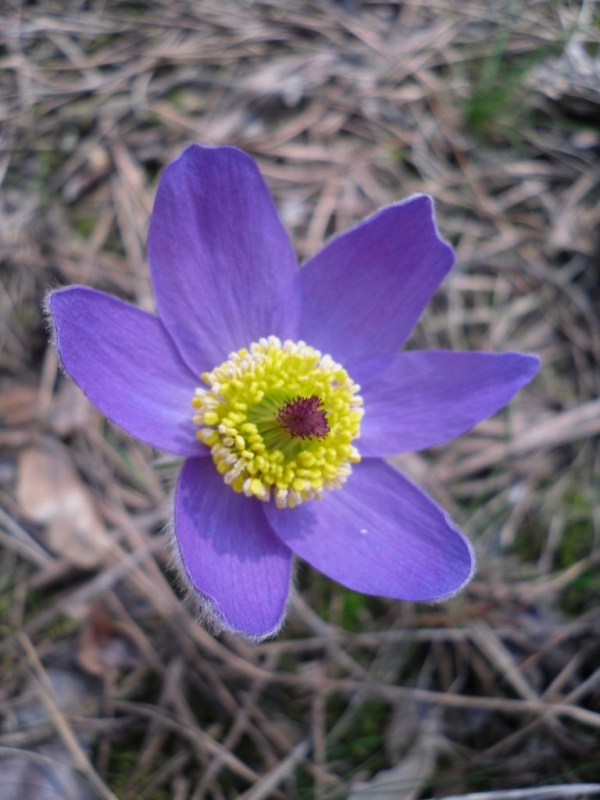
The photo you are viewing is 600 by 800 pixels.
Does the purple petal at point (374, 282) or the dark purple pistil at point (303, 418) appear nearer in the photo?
the dark purple pistil at point (303, 418)

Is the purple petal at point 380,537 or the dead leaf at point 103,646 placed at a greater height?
the purple petal at point 380,537

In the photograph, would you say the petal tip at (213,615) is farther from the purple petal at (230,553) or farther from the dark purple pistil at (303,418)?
the dark purple pistil at (303,418)

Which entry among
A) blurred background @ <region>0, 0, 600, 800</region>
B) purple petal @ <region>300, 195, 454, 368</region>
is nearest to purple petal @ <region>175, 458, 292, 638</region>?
blurred background @ <region>0, 0, 600, 800</region>

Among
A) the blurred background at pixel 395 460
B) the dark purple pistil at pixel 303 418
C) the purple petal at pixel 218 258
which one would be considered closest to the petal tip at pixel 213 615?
the blurred background at pixel 395 460

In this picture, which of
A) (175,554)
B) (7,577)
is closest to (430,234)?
(175,554)

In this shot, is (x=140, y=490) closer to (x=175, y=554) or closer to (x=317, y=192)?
(x=175, y=554)

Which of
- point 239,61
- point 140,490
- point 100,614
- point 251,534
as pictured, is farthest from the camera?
point 239,61
